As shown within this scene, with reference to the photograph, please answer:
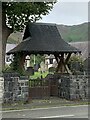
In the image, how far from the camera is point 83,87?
18516 mm

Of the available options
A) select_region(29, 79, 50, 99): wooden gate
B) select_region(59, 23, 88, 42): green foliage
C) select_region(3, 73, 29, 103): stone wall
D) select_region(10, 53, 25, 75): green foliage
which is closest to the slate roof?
select_region(10, 53, 25, 75): green foliage

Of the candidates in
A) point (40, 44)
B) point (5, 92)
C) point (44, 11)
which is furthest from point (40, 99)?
point (44, 11)

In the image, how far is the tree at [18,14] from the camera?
63.3 feet

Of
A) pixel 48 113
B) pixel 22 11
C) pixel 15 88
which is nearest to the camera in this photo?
pixel 48 113

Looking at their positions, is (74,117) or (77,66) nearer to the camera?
(74,117)

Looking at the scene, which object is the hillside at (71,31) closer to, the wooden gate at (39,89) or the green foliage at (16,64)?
the green foliage at (16,64)

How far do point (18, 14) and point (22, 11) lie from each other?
0.66m

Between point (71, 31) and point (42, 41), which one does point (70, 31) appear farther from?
point (42, 41)

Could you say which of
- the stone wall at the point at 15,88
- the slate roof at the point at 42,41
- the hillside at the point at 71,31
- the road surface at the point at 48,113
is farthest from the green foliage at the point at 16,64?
the hillside at the point at 71,31

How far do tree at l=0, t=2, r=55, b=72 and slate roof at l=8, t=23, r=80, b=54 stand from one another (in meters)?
0.61

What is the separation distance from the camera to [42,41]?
21922mm

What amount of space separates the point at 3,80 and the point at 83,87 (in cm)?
444

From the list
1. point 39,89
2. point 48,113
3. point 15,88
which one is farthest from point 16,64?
point 48,113

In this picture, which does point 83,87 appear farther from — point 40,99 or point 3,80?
point 3,80
